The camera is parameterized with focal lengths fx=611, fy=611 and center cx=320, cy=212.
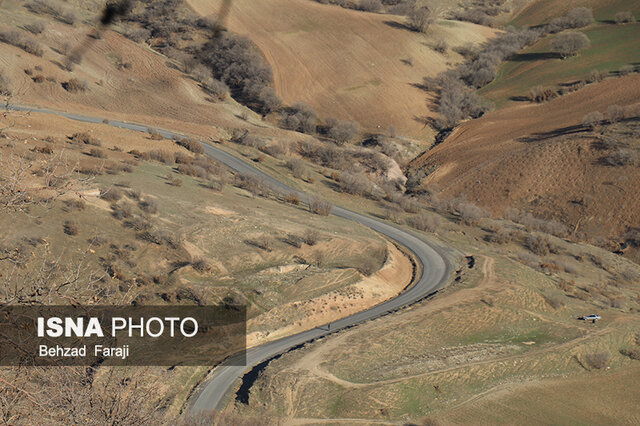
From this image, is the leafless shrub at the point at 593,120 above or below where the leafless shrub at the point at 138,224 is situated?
above

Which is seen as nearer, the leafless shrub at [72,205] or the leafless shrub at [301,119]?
the leafless shrub at [72,205]

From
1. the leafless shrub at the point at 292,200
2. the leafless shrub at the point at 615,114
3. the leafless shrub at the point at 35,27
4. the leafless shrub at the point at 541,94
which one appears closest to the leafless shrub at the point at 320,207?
the leafless shrub at the point at 292,200

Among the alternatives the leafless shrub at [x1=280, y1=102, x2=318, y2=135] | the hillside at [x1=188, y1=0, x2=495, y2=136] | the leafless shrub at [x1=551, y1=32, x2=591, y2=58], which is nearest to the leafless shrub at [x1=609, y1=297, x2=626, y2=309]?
the hillside at [x1=188, y1=0, x2=495, y2=136]

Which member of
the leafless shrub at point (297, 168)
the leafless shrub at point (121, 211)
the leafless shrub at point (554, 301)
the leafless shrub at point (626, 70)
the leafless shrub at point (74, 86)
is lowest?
the leafless shrub at point (554, 301)

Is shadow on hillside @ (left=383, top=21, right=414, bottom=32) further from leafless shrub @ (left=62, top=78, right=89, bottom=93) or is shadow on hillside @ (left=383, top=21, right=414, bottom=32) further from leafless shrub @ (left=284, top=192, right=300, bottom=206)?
leafless shrub @ (left=284, top=192, right=300, bottom=206)

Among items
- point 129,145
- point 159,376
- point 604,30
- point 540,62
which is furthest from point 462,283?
point 604,30

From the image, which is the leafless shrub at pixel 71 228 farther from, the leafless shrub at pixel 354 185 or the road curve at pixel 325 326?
the leafless shrub at pixel 354 185

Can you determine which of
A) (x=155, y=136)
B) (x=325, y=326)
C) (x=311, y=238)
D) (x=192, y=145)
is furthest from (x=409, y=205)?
(x=155, y=136)
